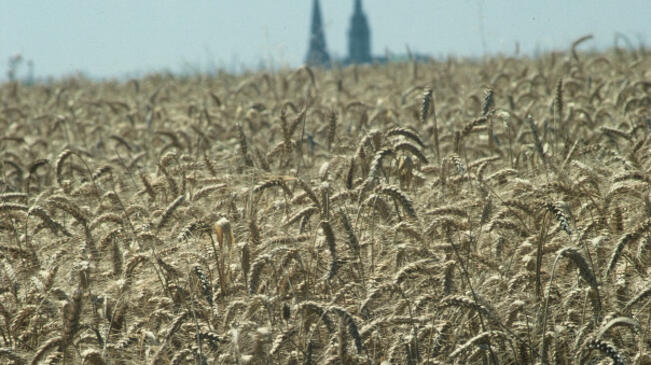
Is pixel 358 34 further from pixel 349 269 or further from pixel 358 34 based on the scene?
pixel 349 269

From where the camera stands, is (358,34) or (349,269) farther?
(358,34)

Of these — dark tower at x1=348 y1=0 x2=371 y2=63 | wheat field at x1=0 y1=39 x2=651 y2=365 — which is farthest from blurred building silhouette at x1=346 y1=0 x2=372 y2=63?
wheat field at x1=0 y1=39 x2=651 y2=365

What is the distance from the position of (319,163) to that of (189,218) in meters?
2.01

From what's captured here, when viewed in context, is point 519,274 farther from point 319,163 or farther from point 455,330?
point 319,163

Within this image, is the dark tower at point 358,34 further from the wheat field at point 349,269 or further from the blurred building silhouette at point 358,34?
the wheat field at point 349,269

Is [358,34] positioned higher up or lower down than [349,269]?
higher up

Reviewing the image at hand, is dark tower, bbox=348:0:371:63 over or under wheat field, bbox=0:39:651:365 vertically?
over

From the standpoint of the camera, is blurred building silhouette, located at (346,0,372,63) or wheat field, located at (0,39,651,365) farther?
blurred building silhouette, located at (346,0,372,63)

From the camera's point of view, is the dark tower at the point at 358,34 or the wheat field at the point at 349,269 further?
the dark tower at the point at 358,34

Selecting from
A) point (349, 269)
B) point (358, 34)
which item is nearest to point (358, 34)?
point (358, 34)

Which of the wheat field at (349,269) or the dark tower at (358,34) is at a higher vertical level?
the dark tower at (358,34)

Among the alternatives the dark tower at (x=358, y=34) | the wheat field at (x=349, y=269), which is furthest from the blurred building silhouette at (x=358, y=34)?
the wheat field at (x=349, y=269)

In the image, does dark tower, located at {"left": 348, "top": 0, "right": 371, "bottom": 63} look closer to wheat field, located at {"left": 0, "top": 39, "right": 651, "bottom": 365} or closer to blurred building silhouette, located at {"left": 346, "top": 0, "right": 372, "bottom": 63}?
blurred building silhouette, located at {"left": 346, "top": 0, "right": 372, "bottom": 63}

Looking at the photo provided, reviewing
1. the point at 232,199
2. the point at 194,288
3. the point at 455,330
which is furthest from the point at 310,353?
the point at 232,199
